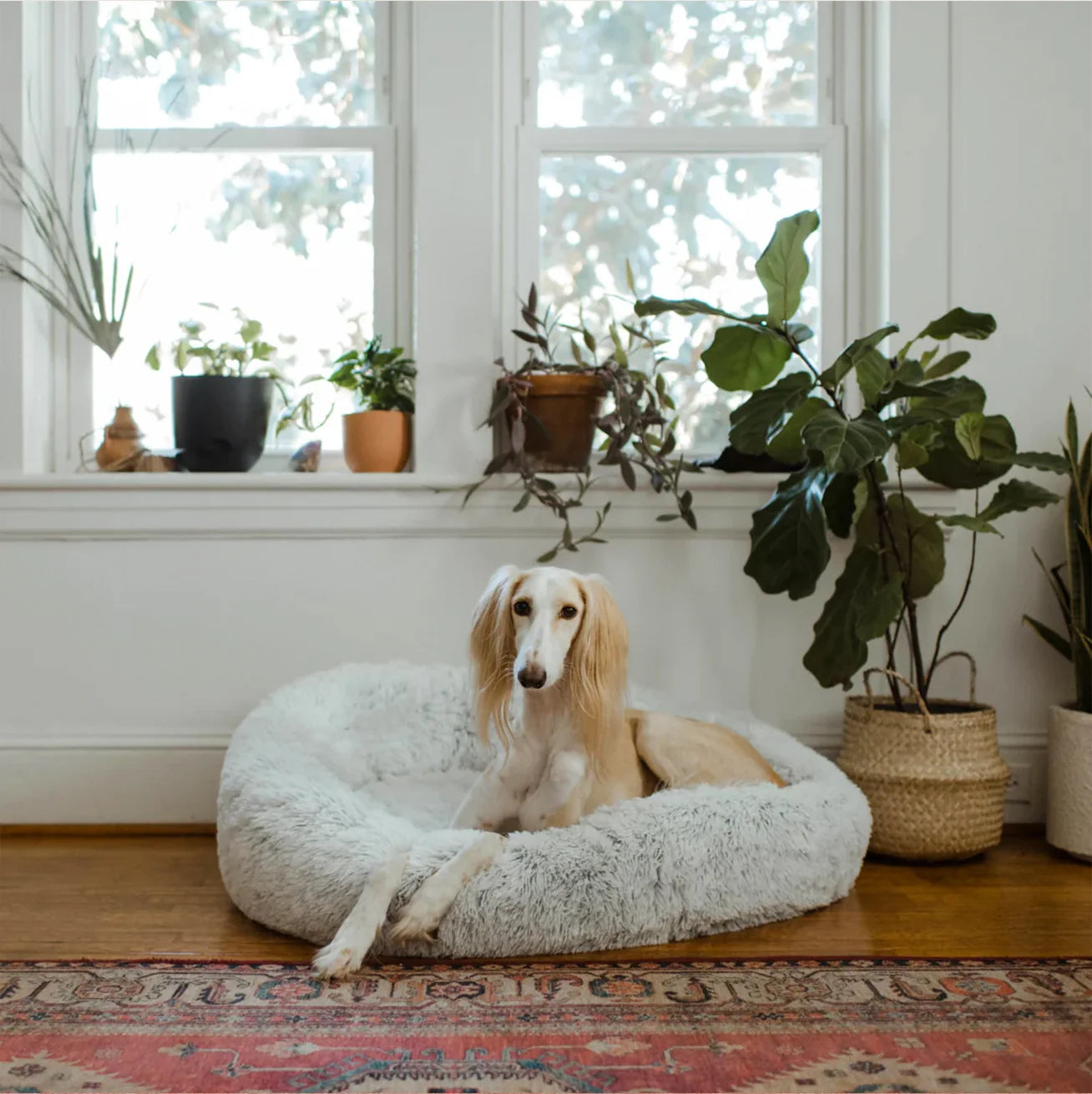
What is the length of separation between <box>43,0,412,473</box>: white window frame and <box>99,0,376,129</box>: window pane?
49mm

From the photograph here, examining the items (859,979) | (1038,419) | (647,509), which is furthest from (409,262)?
(859,979)

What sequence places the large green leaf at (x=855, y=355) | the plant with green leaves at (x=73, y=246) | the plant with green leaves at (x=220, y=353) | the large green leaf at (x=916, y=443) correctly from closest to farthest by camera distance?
the large green leaf at (x=855, y=355) < the large green leaf at (x=916, y=443) < the plant with green leaves at (x=73, y=246) < the plant with green leaves at (x=220, y=353)

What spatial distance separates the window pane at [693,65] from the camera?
2.84 metres

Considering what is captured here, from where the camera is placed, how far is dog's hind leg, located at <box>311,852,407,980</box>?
1593 mm

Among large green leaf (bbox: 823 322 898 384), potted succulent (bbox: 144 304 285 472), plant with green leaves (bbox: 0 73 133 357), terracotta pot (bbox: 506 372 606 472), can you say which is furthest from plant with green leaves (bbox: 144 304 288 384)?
large green leaf (bbox: 823 322 898 384)

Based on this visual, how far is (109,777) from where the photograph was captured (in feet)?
8.45

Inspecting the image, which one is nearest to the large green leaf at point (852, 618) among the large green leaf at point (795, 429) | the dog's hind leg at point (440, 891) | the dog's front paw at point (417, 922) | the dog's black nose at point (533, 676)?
the large green leaf at point (795, 429)

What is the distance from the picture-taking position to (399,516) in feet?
8.55

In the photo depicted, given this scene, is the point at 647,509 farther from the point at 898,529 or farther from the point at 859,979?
the point at 859,979

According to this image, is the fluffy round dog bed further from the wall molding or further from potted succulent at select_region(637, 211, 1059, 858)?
the wall molding

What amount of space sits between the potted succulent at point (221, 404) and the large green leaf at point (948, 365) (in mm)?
1553

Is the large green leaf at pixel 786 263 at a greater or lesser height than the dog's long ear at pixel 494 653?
greater

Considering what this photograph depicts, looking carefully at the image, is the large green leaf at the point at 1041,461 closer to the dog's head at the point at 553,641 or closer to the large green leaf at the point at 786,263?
the large green leaf at the point at 786,263

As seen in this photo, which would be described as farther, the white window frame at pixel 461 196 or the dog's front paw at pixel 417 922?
the white window frame at pixel 461 196
